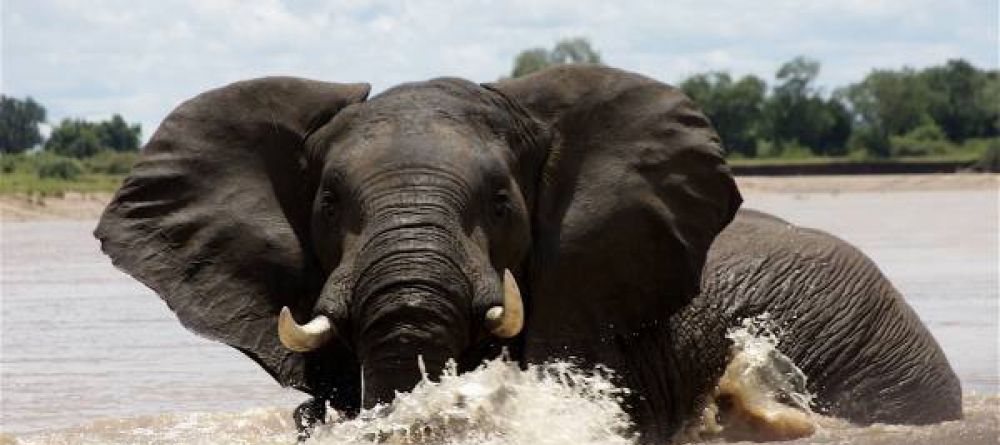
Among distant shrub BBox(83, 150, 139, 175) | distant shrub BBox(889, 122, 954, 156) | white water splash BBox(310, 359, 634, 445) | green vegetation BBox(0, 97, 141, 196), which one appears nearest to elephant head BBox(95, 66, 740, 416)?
white water splash BBox(310, 359, 634, 445)

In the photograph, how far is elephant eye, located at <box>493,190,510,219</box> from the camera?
713 centimetres

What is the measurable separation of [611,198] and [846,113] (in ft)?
287

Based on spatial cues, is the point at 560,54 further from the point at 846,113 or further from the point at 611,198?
the point at 611,198

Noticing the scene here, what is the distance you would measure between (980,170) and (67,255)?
140 feet

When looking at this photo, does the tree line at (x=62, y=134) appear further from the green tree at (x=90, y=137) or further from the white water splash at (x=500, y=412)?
the white water splash at (x=500, y=412)

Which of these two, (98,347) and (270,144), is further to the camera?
(98,347)

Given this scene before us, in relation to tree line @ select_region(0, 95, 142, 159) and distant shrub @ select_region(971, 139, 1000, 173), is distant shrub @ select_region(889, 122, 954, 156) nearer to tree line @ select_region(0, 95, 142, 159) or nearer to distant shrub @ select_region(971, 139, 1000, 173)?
distant shrub @ select_region(971, 139, 1000, 173)

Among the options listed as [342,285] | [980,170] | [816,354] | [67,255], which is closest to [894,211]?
[67,255]

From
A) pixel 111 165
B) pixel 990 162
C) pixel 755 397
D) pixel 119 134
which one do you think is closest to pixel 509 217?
pixel 755 397

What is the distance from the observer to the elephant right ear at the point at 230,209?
24.9ft

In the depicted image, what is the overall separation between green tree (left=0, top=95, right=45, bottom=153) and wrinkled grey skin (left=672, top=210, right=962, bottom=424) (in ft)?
289

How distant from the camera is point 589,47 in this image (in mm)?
99812

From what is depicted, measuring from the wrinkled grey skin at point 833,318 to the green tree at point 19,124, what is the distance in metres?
88.2

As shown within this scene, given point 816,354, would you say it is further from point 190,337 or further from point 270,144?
point 190,337
